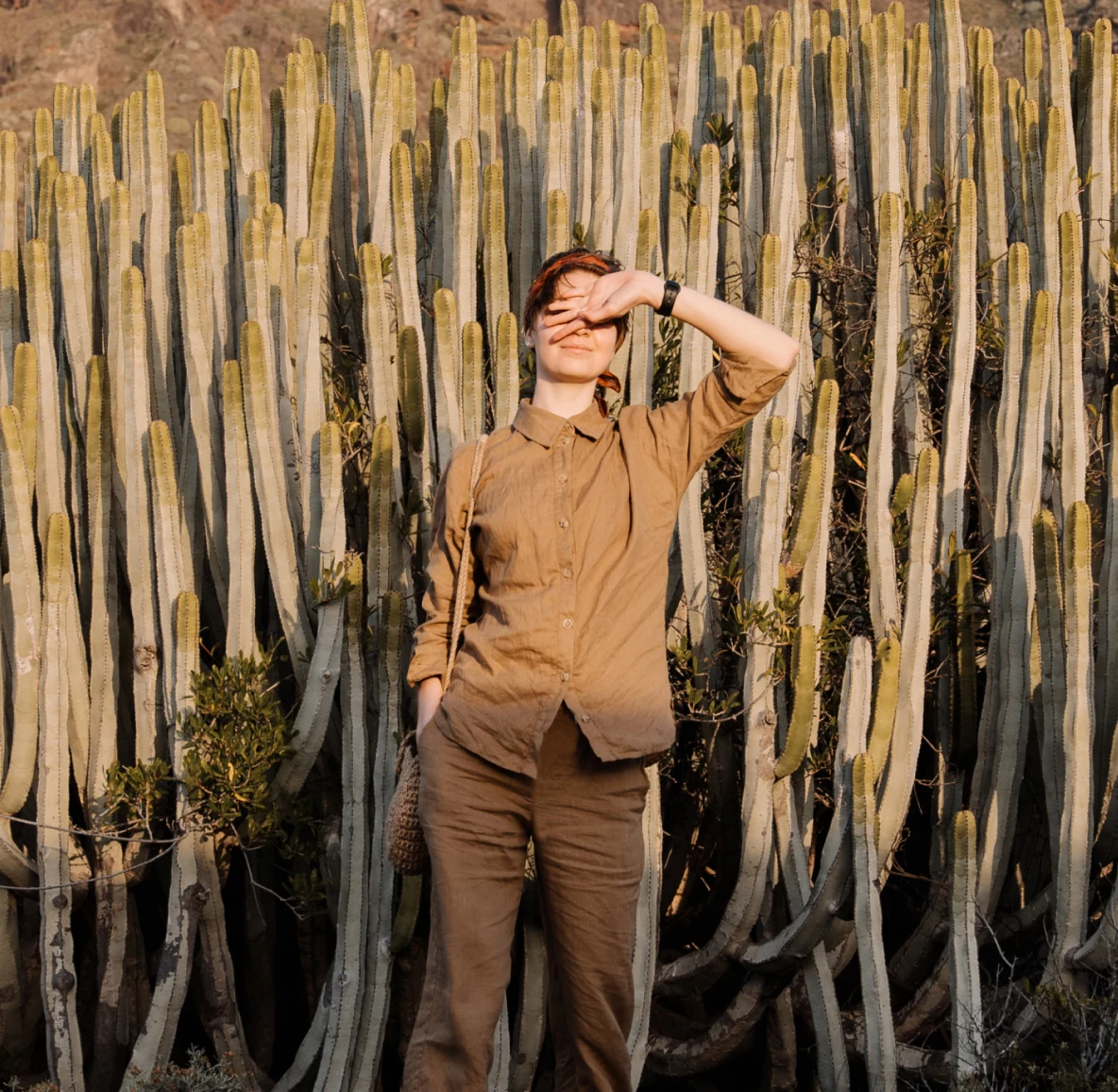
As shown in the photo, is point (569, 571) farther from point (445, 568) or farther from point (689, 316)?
point (689, 316)

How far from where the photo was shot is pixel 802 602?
4152 mm

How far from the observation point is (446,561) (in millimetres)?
3143

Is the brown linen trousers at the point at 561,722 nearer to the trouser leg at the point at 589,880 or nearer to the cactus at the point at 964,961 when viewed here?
the trouser leg at the point at 589,880

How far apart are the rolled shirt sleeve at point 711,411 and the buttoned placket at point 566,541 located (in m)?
0.20

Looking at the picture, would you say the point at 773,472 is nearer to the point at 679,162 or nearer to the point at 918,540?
the point at 918,540

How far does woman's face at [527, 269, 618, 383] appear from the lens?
119 inches

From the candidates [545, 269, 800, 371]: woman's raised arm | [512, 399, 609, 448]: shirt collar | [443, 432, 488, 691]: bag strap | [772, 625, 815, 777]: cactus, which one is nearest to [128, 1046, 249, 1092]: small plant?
[443, 432, 488, 691]: bag strap

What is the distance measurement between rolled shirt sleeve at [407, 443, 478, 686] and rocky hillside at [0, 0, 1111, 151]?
26.4 ft

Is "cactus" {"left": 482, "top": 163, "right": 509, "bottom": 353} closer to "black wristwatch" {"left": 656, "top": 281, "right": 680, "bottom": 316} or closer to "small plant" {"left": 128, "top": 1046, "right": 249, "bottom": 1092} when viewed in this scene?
"black wristwatch" {"left": 656, "top": 281, "right": 680, "bottom": 316}

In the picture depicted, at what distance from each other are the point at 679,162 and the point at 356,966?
2.74 metres

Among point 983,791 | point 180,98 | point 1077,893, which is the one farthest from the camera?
point 180,98

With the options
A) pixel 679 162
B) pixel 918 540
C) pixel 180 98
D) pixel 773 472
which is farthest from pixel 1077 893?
pixel 180 98

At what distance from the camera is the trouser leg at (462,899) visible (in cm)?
289

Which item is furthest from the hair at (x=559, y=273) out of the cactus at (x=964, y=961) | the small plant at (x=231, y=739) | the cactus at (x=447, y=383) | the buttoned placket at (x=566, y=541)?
the cactus at (x=964, y=961)
